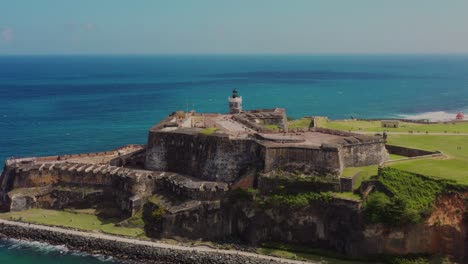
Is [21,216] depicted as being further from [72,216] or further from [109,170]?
[109,170]

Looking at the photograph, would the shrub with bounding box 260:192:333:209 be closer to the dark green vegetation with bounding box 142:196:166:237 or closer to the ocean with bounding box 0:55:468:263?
the dark green vegetation with bounding box 142:196:166:237

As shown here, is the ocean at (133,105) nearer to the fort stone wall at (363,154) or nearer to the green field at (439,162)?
the fort stone wall at (363,154)

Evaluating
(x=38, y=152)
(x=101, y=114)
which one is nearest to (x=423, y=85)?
(x=101, y=114)

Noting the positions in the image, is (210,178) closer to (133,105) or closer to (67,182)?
(67,182)

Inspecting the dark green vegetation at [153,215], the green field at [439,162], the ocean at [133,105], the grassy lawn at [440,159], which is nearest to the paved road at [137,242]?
the dark green vegetation at [153,215]

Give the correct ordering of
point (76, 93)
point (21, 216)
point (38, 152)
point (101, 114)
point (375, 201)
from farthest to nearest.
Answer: point (76, 93)
point (101, 114)
point (38, 152)
point (21, 216)
point (375, 201)

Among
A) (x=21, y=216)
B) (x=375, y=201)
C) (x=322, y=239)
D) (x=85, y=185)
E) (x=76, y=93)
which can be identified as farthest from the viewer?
(x=76, y=93)

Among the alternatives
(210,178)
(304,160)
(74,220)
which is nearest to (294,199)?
(304,160)

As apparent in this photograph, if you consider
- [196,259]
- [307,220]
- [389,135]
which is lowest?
[196,259]
